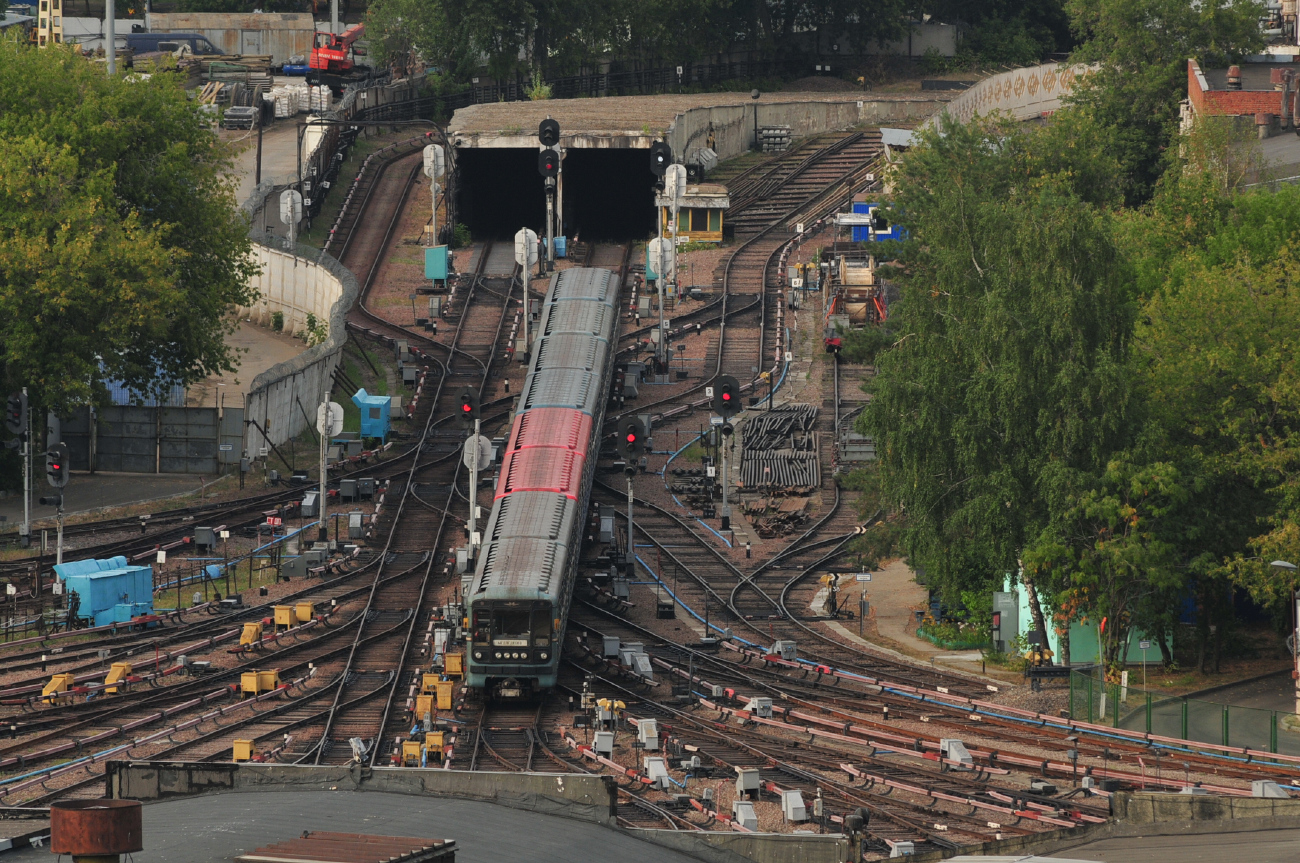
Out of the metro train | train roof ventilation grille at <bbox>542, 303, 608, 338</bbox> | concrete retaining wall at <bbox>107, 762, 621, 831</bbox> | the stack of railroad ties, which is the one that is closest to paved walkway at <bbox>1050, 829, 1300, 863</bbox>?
concrete retaining wall at <bbox>107, 762, 621, 831</bbox>

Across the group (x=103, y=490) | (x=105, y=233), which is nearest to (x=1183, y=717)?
(x=103, y=490)

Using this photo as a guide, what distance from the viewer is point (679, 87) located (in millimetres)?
126250

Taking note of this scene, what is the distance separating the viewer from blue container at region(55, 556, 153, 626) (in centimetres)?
5781

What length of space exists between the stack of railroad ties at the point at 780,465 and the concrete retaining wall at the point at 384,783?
32.6m

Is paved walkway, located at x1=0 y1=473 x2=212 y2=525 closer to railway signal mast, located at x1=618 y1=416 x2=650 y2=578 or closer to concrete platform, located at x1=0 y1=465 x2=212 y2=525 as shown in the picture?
concrete platform, located at x1=0 y1=465 x2=212 y2=525

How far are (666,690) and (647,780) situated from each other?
8678 mm

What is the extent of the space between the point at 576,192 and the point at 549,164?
17276 millimetres

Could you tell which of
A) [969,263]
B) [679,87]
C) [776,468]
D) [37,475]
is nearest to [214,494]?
[37,475]

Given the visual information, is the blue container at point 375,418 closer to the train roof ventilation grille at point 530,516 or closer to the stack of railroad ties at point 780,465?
the stack of railroad ties at point 780,465

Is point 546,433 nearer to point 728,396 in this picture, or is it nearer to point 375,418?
point 728,396

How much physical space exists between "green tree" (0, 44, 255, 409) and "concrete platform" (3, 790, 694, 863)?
3503 cm

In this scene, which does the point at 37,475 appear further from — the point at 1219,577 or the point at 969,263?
the point at 1219,577

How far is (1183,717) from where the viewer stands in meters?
48.0

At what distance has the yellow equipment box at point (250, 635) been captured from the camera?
183 ft
